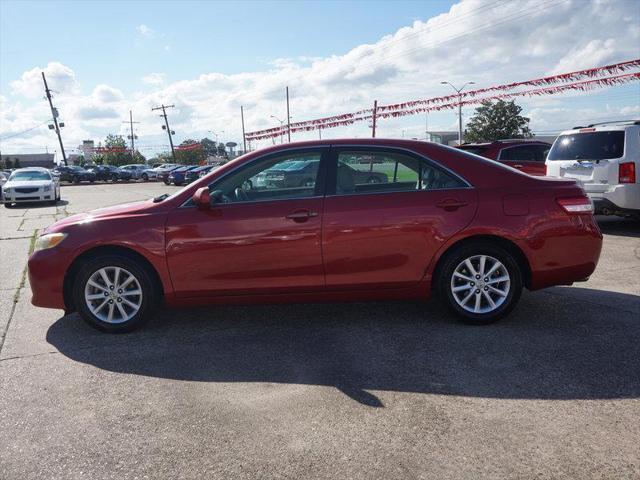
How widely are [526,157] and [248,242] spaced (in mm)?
8995

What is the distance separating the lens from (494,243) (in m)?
4.51

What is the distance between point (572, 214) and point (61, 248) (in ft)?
14.1

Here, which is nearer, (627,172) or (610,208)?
(627,172)

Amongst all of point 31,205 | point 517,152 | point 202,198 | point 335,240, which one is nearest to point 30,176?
point 31,205

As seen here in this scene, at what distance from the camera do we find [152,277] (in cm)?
454

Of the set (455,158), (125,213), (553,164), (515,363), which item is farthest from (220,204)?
(553,164)

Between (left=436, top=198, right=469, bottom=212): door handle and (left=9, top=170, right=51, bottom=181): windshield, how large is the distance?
1994 cm

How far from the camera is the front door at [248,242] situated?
4.36 meters

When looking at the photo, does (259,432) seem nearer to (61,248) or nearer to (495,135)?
(61,248)

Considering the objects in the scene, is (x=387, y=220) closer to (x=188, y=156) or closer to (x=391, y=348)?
(x=391, y=348)

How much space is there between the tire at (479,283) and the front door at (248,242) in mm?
1076

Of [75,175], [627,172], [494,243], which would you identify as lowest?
[494,243]

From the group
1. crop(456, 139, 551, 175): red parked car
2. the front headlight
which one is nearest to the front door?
the front headlight

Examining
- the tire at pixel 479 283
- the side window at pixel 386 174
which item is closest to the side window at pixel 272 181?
the side window at pixel 386 174
